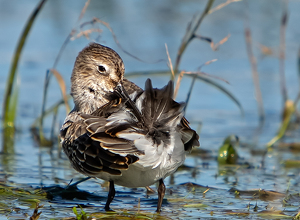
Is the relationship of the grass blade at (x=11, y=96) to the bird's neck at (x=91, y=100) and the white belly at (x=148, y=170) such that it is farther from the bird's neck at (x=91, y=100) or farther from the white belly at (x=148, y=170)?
the white belly at (x=148, y=170)

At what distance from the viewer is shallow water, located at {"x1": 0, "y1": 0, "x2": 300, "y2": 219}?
14.8 ft

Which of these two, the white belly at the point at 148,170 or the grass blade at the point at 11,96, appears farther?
the grass blade at the point at 11,96

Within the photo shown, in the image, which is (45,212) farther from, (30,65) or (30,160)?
(30,65)

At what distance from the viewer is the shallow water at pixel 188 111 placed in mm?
4512

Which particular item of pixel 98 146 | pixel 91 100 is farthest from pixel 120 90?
Result: pixel 98 146

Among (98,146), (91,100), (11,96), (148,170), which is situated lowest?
(148,170)

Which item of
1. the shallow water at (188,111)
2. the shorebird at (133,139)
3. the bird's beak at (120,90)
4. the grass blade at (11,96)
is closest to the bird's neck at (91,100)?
the bird's beak at (120,90)

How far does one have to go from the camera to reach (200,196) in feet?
15.6

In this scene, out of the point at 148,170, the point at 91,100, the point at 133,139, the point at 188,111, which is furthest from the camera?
the point at 188,111

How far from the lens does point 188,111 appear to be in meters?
8.35

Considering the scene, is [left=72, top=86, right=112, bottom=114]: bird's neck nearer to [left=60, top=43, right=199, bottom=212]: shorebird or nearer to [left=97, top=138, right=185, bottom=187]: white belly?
[left=60, top=43, right=199, bottom=212]: shorebird

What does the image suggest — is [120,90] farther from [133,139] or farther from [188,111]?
[188,111]

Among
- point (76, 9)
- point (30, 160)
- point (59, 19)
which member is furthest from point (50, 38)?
point (30, 160)

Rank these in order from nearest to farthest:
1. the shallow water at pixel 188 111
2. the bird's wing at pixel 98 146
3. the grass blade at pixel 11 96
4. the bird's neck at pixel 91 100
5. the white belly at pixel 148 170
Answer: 1. the bird's wing at pixel 98 146
2. the white belly at pixel 148 170
3. the shallow water at pixel 188 111
4. the bird's neck at pixel 91 100
5. the grass blade at pixel 11 96
